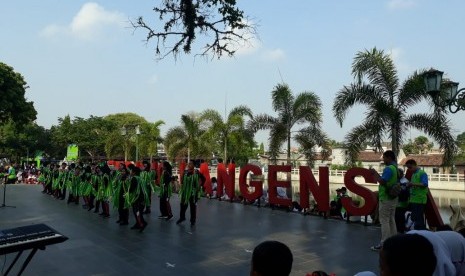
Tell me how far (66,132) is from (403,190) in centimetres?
4950

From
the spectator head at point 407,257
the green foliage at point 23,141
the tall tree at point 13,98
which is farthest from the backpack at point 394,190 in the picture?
the green foliage at point 23,141

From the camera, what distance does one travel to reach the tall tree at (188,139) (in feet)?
89.0

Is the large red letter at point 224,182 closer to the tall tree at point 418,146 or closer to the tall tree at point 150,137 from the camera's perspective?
the tall tree at point 150,137

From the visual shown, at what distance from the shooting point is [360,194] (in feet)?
33.6

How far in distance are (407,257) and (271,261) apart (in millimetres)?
642

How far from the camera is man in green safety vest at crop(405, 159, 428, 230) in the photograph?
767 centimetres

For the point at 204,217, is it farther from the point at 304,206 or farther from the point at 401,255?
the point at 401,255

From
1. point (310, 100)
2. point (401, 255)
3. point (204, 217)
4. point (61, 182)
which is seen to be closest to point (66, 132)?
point (61, 182)

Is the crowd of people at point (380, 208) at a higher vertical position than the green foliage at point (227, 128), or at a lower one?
lower

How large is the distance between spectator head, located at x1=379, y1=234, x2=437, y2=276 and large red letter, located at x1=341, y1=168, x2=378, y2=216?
7.97m

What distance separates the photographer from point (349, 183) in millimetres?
10516

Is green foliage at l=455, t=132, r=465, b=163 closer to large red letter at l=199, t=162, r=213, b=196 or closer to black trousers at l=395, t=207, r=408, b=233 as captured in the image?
black trousers at l=395, t=207, r=408, b=233

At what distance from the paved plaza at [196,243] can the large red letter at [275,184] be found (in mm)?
354

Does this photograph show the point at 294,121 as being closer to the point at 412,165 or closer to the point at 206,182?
the point at 206,182
